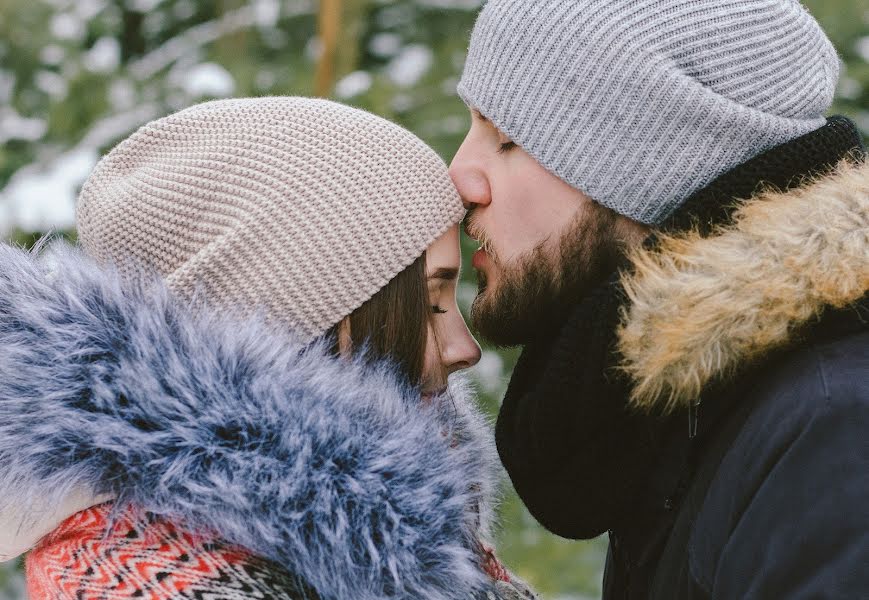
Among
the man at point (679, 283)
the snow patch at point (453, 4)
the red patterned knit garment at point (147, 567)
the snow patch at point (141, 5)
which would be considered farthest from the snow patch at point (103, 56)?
the red patterned knit garment at point (147, 567)

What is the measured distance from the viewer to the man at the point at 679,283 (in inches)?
52.2

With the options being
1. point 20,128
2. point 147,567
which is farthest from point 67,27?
point 147,567

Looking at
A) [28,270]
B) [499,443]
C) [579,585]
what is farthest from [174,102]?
[579,585]

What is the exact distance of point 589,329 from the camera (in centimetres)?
161

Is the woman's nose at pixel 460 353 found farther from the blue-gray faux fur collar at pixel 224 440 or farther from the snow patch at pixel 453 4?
→ the snow patch at pixel 453 4

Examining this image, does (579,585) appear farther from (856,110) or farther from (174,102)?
(174,102)

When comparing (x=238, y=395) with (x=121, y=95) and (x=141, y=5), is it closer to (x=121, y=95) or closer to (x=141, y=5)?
(x=121, y=95)

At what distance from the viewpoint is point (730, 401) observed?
154cm

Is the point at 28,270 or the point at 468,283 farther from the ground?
the point at 28,270

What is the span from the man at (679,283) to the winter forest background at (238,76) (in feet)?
3.84

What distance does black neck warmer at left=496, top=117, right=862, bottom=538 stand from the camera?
1.61 metres

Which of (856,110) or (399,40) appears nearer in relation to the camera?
(856,110)

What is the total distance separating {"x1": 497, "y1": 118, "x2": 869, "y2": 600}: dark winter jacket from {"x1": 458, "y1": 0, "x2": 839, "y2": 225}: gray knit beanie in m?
0.10

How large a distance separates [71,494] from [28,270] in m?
0.41
